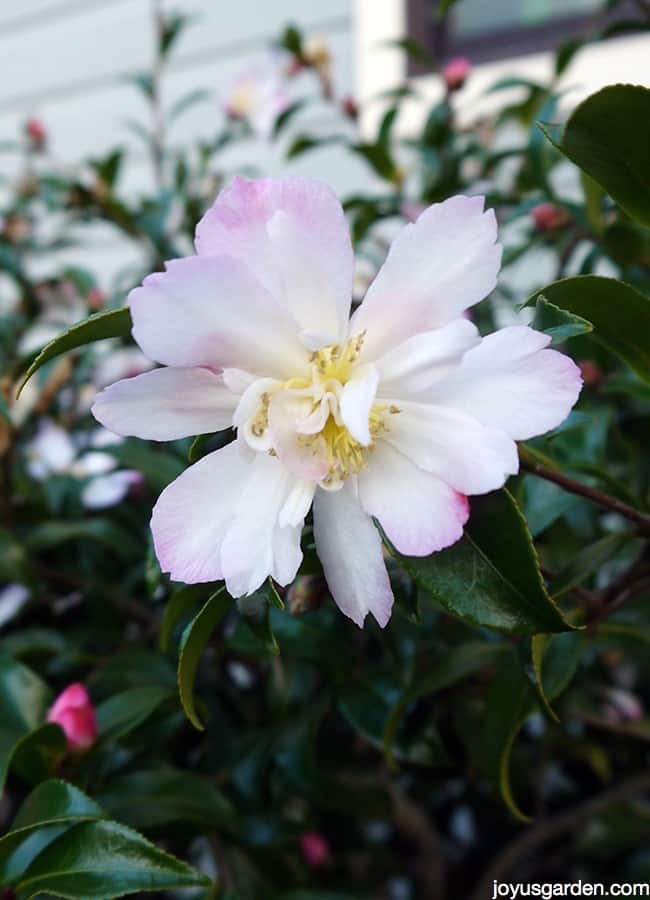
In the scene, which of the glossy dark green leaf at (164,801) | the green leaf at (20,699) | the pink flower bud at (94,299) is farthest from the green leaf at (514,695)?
the pink flower bud at (94,299)

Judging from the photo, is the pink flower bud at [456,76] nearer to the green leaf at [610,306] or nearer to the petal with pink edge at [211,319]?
the green leaf at [610,306]

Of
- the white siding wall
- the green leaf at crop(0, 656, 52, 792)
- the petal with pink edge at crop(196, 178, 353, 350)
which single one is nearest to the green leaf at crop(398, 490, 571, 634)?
the petal with pink edge at crop(196, 178, 353, 350)

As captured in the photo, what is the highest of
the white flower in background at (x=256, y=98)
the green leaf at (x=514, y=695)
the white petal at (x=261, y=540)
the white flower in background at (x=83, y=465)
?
the white petal at (x=261, y=540)

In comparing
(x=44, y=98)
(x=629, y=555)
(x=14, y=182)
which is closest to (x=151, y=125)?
(x=44, y=98)

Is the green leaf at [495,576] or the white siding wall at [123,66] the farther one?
the white siding wall at [123,66]

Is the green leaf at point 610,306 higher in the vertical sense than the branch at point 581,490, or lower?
higher

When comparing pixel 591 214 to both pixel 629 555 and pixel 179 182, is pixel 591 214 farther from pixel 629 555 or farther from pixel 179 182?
pixel 179 182

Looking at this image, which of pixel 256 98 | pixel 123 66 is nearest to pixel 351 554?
pixel 256 98
